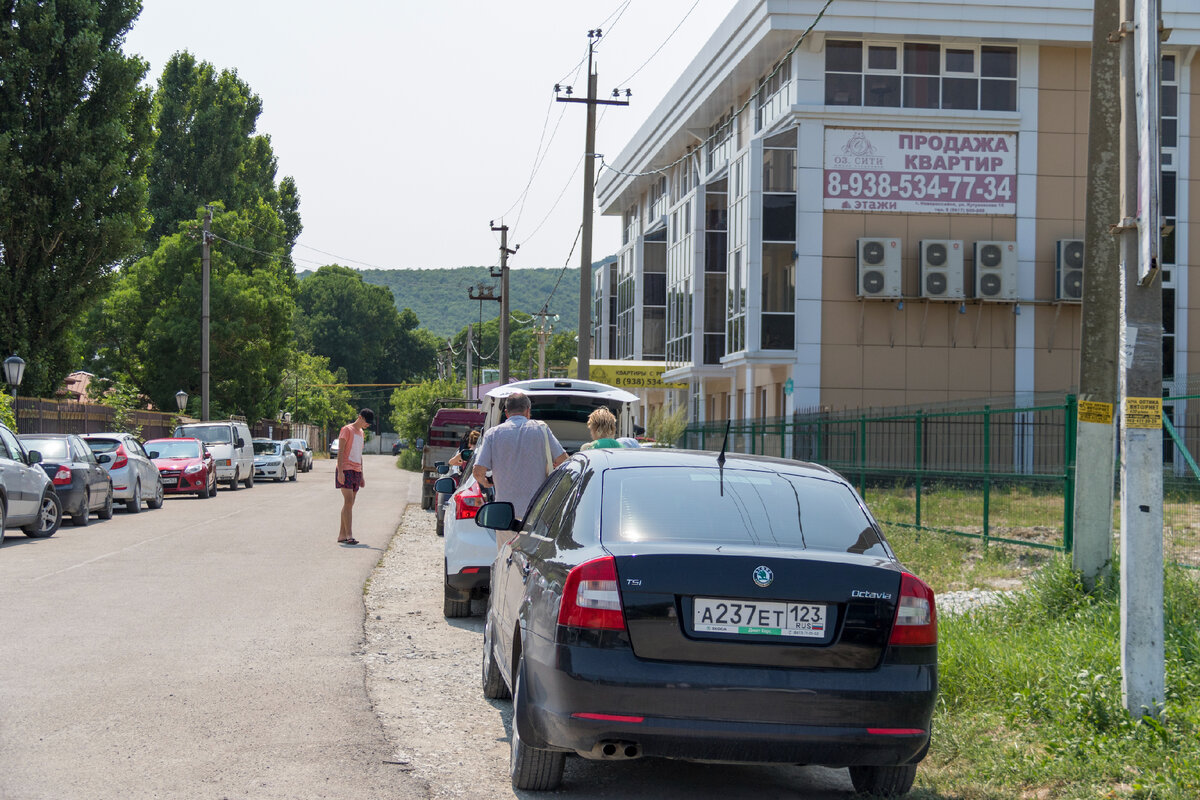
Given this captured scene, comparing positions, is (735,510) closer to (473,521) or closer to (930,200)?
(473,521)

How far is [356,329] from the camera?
117812mm

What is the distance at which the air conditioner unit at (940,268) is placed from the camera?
31828mm

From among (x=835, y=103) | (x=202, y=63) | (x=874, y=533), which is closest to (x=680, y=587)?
(x=874, y=533)

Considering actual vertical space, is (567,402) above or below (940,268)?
below

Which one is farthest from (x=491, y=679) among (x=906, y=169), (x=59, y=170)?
(x=59, y=170)

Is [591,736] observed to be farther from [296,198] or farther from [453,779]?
[296,198]

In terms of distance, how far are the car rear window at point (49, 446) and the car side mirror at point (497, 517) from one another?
15205 mm

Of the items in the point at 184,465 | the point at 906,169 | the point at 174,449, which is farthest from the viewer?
the point at 906,169

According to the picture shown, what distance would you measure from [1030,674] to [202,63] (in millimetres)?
61504

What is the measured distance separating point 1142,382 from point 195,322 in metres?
50.0

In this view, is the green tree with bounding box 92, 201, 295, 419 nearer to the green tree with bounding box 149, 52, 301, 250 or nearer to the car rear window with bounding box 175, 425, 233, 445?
the green tree with bounding box 149, 52, 301, 250

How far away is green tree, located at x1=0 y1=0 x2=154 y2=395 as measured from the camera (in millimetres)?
31312

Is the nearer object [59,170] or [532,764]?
[532,764]

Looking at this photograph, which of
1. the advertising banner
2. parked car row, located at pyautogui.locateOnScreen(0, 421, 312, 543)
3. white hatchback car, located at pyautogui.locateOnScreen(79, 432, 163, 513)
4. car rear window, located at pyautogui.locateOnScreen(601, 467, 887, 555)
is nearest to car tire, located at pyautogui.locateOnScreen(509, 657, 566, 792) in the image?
car rear window, located at pyautogui.locateOnScreen(601, 467, 887, 555)
